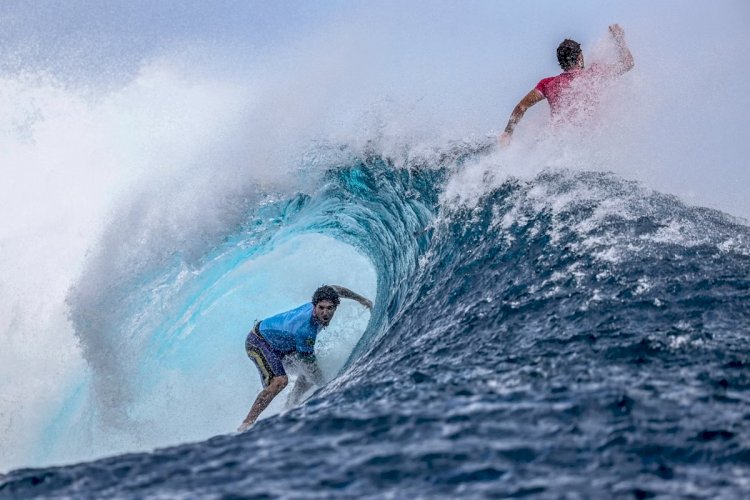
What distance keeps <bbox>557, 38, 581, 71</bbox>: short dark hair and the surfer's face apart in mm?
2749

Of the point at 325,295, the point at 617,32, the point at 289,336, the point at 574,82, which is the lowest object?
the point at 289,336

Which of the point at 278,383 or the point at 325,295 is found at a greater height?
the point at 325,295

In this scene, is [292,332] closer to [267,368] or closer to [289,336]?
[289,336]

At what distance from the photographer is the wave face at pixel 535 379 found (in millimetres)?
2062

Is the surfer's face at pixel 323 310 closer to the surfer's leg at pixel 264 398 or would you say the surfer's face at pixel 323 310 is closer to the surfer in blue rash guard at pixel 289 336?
the surfer in blue rash guard at pixel 289 336

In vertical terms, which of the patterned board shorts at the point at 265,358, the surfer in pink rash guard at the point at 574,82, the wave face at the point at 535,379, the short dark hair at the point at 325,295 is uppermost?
the surfer in pink rash guard at the point at 574,82

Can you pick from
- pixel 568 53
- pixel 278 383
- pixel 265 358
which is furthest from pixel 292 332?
pixel 568 53

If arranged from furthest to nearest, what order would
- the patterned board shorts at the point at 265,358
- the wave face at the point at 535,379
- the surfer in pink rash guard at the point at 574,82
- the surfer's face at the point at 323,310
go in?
the patterned board shorts at the point at 265,358 < the surfer's face at the point at 323,310 < the surfer in pink rash guard at the point at 574,82 < the wave face at the point at 535,379

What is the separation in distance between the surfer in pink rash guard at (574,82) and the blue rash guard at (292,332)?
241cm

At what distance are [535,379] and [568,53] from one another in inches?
140

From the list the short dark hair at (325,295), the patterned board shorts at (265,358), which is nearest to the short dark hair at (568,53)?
the short dark hair at (325,295)

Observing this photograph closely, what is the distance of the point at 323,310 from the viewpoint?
564 cm

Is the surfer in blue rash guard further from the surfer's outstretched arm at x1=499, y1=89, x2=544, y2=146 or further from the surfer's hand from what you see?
the surfer's hand

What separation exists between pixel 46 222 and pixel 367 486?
9.40m
